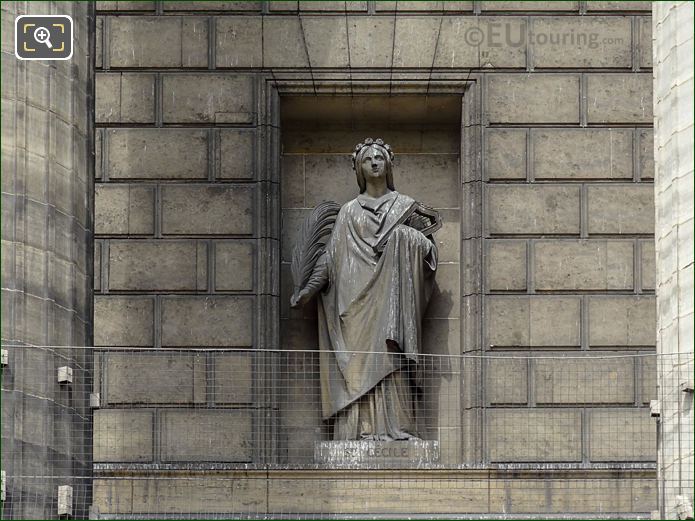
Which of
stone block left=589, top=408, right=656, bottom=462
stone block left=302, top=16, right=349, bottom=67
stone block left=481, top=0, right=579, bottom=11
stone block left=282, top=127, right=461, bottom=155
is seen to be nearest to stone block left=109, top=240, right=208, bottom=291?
stone block left=282, top=127, right=461, bottom=155

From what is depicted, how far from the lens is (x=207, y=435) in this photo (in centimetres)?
2412

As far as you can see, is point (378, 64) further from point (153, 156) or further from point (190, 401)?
point (190, 401)

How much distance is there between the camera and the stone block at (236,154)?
24.9 meters

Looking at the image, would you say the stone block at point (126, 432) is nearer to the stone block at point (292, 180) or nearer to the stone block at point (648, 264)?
the stone block at point (292, 180)

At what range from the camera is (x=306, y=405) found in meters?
24.4

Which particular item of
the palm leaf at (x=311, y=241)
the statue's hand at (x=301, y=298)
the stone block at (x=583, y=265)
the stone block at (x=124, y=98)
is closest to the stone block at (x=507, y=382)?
the stone block at (x=583, y=265)

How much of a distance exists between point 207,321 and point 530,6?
16.9ft

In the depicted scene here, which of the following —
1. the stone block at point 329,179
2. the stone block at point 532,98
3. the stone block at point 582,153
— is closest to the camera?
the stone block at point 582,153

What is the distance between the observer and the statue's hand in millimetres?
24609

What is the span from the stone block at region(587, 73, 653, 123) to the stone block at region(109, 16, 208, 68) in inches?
173

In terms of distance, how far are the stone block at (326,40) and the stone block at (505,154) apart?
1.87m

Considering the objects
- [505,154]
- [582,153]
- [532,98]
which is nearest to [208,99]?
[505,154]

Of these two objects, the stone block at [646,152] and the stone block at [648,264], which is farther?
the stone block at [646,152]

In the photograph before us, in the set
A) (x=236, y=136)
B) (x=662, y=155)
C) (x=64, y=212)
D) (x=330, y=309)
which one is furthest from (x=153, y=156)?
(x=662, y=155)
